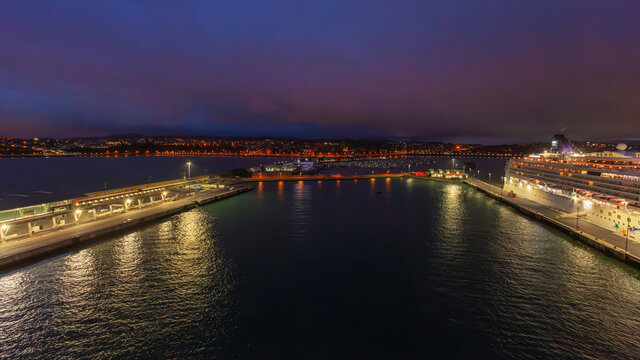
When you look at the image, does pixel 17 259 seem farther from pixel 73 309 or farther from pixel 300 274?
pixel 300 274

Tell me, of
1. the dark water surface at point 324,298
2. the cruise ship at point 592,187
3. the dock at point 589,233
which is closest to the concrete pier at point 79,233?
the dark water surface at point 324,298

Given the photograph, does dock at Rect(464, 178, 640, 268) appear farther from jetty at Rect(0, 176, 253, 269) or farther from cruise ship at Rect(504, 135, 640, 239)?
jetty at Rect(0, 176, 253, 269)

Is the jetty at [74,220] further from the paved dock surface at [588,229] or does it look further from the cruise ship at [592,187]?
the cruise ship at [592,187]

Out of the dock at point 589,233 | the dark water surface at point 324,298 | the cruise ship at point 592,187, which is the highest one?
the cruise ship at point 592,187

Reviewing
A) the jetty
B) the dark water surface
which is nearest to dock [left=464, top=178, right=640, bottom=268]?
the dark water surface

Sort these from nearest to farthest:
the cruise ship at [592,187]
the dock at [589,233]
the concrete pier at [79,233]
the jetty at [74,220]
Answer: the concrete pier at [79,233]
the dock at [589,233]
the jetty at [74,220]
the cruise ship at [592,187]

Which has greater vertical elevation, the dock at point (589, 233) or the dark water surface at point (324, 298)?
the dock at point (589, 233)

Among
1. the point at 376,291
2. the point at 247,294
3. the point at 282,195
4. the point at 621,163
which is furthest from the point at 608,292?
the point at 282,195
